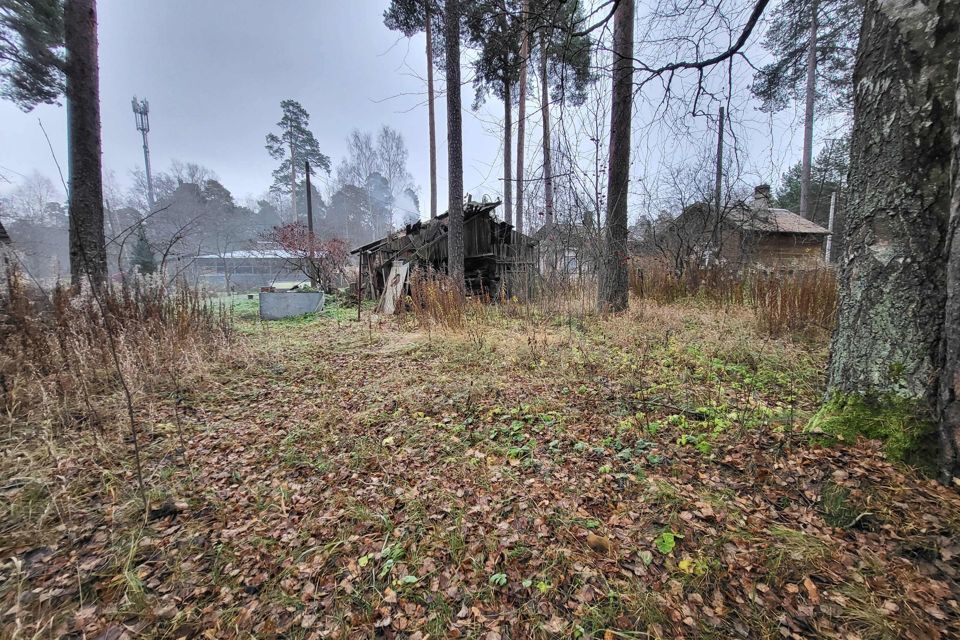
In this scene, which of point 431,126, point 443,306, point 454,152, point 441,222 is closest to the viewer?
point 443,306

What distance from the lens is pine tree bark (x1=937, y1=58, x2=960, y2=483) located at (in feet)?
4.41

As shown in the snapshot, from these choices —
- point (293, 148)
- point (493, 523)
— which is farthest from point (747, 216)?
point (293, 148)

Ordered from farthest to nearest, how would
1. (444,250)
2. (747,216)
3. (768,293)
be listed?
(444,250), (747,216), (768,293)

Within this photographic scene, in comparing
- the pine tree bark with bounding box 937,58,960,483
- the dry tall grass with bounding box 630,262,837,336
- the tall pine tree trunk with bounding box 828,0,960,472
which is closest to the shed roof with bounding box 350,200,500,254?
the dry tall grass with bounding box 630,262,837,336

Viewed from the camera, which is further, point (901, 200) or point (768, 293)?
point (768, 293)

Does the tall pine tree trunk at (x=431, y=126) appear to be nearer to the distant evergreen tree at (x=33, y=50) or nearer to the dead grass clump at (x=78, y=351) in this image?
the distant evergreen tree at (x=33, y=50)

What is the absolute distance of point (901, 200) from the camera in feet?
5.16

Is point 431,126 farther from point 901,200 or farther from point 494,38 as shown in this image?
point 901,200

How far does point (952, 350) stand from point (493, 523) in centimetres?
205

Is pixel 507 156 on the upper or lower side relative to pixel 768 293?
upper

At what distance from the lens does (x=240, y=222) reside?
1175 inches

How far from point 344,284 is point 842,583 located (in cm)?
1522

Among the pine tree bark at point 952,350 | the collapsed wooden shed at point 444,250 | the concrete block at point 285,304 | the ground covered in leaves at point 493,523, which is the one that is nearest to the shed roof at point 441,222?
the collapsed wooden shed at point 444,250

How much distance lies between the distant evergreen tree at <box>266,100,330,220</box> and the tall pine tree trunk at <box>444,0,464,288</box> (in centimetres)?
2359
